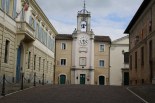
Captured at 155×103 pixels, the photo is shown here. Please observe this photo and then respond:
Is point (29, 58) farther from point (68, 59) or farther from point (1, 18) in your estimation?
point (68, 59)

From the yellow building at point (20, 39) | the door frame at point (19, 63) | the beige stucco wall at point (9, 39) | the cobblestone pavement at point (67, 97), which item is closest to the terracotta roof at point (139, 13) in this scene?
the yellow building at point (20, 39)

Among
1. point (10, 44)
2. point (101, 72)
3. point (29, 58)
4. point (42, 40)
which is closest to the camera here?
point (10, 44)

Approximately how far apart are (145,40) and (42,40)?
16093mm

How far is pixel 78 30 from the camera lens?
207ft

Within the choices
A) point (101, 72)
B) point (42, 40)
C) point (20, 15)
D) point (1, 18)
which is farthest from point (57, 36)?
point (1, 18)

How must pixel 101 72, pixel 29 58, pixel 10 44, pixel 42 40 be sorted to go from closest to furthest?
pixel 10 44 < pixel 29 58 < pixel 42 40 < pixel 101 72

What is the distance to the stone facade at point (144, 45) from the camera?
96.8 feet

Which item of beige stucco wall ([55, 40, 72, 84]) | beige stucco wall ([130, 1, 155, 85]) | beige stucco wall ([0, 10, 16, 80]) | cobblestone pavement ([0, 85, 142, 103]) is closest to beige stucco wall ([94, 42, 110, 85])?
beige stucco wall ([55, 40, 72, 84])

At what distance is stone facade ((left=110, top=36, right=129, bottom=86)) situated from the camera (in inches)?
2478

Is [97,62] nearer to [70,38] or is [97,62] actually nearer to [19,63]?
[70,38]

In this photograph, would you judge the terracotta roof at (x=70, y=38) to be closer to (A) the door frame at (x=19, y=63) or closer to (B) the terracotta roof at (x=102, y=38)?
(B) the terracotta roof at (x=102, y=38)

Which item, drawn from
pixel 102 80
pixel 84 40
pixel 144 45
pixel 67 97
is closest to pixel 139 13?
pixel 144 45

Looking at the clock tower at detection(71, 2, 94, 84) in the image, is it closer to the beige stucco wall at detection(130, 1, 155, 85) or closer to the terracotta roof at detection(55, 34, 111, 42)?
the terracotta roof at detection(55, 34, 111, 42)

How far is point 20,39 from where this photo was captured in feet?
96.6
